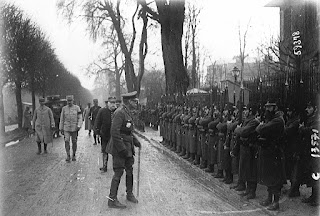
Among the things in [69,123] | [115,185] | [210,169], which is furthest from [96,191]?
[69,123]

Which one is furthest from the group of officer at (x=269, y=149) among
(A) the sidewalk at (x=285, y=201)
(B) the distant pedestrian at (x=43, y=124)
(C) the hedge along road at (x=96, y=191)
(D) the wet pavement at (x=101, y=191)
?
(B) the distant pedestrian at (x=43, y=124)

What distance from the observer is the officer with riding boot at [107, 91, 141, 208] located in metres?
7.05

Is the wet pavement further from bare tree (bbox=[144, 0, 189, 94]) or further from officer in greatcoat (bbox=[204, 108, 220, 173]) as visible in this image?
bare tree (bbox=[144, 0, 189, 94])

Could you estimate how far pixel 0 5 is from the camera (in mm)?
22891

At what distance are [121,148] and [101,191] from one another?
5.28 feet

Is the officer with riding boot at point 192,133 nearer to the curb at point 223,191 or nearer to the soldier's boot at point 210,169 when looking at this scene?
the curb at point 223,191

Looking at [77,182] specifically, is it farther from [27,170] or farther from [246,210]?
[246,210]

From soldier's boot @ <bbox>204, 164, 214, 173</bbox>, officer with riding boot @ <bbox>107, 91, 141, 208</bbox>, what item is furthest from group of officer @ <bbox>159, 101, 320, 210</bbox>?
officer with riding boot @ <bbox>107, 91, 141, 208</bbox>

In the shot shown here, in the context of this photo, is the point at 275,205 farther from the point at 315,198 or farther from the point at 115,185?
the point at 115,185

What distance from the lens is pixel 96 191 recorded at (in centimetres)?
826

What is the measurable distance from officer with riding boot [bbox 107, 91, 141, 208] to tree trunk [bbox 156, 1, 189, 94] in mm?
11742

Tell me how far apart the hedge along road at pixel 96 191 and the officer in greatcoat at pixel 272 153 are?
38 cm

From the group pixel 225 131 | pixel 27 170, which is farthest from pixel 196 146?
pixel 27 170

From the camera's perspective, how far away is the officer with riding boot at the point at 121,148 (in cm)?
705
